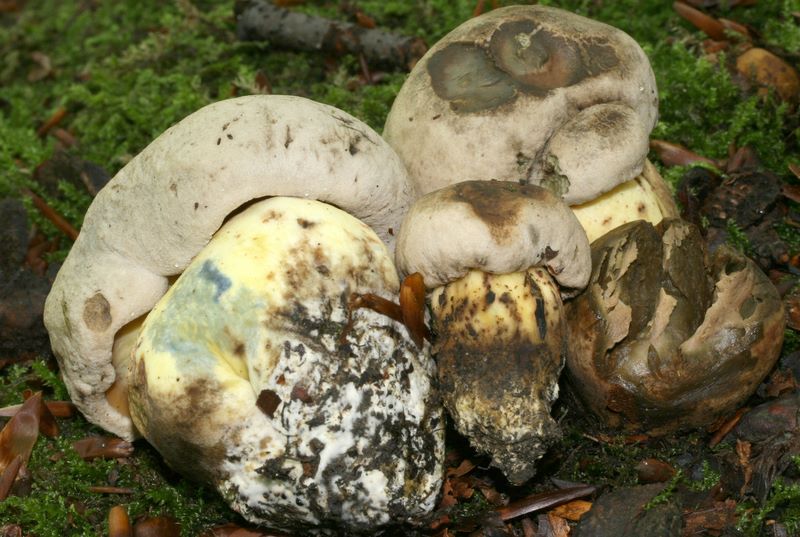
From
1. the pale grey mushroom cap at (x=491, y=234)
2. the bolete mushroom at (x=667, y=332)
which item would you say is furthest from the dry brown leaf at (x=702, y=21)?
the pale grey mushroom cap at (x=491, y=234)

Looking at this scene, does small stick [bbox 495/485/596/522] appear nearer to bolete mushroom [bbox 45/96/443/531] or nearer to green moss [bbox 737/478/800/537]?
bolete mushroom [bbox 45/96/443/531]

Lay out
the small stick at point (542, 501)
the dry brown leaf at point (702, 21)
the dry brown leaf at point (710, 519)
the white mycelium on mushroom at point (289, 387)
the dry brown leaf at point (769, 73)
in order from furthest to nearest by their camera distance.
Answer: the dry brown leaf at point (702, 21) → the dry brown leaf at point (769, 73) → the small stick at point (542, 501) → the dry brown leaf at point (710, 519) → the white mycelium on mushroom at point (289, 387)

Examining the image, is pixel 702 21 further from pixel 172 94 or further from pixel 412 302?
pixel 172 94

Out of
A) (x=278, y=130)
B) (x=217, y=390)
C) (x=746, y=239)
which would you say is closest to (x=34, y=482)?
(x=217, y=390)

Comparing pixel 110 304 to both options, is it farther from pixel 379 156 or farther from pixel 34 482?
pixel 379 156

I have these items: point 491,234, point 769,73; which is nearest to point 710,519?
point 491,234

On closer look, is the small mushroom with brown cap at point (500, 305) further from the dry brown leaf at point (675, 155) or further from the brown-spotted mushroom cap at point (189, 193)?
the dry brown leaf at point (675, 155)
